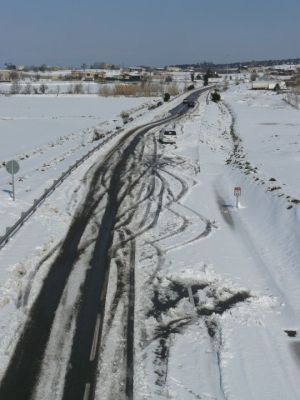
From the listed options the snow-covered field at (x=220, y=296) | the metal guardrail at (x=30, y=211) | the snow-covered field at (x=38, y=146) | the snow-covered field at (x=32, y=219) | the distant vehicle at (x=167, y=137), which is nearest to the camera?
the snow-covered field at (x=220, y=296)

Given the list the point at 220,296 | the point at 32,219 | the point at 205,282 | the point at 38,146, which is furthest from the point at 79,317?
the point at 38,146

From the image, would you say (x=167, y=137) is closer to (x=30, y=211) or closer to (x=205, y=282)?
(x=30, y=211)

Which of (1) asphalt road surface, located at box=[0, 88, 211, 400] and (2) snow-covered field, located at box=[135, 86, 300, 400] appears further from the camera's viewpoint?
(2) snow-covered field, located at box=[135, 86, 300, 400]

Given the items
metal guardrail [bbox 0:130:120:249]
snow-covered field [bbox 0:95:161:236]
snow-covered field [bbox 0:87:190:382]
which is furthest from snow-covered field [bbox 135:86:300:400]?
snow-covered field [bbox 0:95:161:236]

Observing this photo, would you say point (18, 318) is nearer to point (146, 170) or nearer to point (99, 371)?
point (99, 371)

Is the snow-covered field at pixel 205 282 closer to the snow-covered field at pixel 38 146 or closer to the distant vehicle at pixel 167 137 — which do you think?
the snow-covered field at pixel 38 146

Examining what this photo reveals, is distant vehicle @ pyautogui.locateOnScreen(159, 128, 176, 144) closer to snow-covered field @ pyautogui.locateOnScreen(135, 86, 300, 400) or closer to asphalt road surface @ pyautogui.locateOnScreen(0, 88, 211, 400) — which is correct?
snow-covered field @ pyautogui.locateOnScreen(135, 86, 300, 400)

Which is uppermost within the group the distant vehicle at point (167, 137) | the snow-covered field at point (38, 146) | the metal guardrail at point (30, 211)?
the metal guardrail at point (30, 211)

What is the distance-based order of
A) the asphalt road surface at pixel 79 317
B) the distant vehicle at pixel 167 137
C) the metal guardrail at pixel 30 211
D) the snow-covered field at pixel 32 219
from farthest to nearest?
the distant vehicle at pixel 167 137 → the metal guardrail at pixel 30 211 → the snow-covered field at pixel 32 219 → the asphalt road surface at pixel 79 317

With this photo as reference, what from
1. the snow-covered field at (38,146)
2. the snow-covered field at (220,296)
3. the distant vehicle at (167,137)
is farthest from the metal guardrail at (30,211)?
the distant vehicle at (167,137)

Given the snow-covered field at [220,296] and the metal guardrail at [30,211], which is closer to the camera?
the snow-covered field at [220,296]
